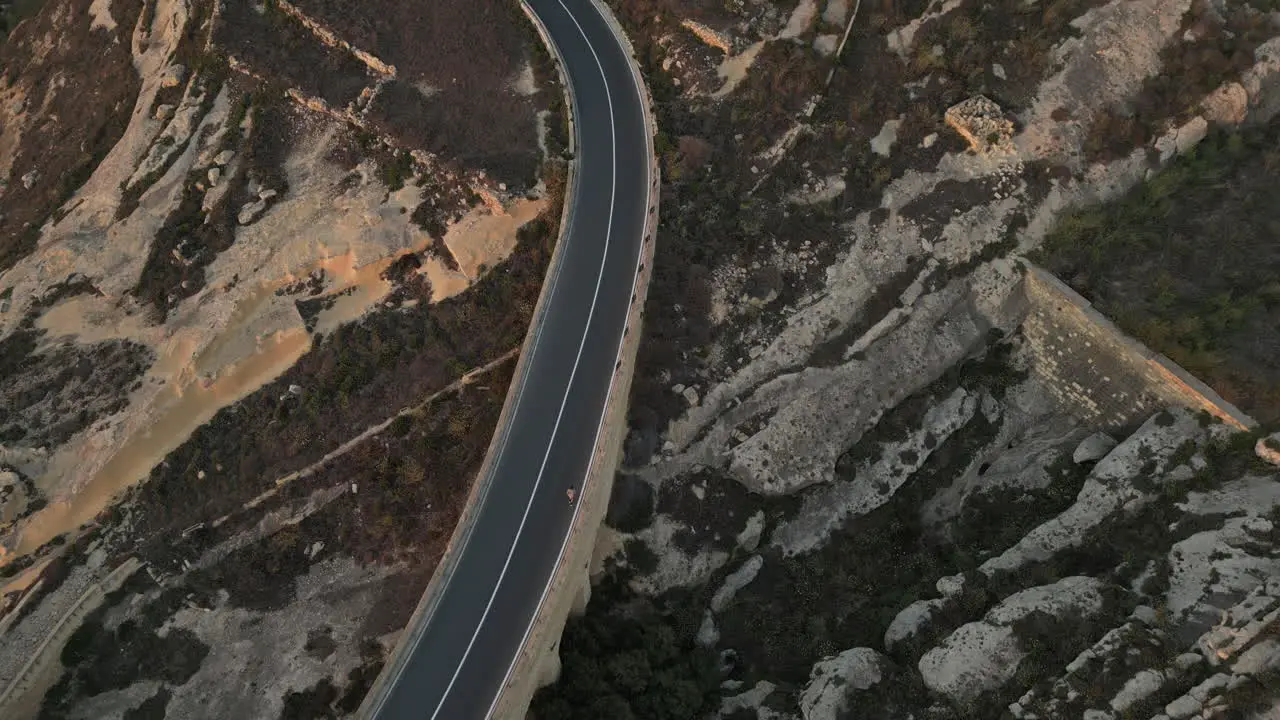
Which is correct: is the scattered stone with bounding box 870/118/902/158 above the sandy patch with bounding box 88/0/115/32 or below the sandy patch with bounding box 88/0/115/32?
below

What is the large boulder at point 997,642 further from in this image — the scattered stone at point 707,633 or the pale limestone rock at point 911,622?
the scattered stone at point 707,633

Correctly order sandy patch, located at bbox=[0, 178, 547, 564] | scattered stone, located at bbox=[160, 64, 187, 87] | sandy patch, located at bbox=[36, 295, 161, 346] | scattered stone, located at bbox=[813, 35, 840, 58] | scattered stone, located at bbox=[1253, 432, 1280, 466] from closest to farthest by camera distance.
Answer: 1. scattered stone, located at bbox=[1253, 432, 1280, 466]
2. sandy patch, located at bbox=[0, 178, 547, 564]
3. sandy patch, located at bbox=[36, 295, 161, 346]
4. scattered stone, located at bbox=[813, 35, 840, 58]
5. scattered stone, located at bbox=[160, 64, 187, 87]

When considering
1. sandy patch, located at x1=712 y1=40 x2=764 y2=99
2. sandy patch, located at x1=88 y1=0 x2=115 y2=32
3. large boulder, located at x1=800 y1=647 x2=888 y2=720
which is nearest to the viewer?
large boulder, located at x1=800 y1=647 x2=888 y2=720

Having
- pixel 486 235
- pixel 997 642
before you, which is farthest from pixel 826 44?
pixel 997 642

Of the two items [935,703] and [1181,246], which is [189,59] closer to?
[935,703]

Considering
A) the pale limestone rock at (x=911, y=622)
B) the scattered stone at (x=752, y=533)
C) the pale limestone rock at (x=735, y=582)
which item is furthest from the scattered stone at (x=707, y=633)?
the pale limestone rock at (x=911, y=622)

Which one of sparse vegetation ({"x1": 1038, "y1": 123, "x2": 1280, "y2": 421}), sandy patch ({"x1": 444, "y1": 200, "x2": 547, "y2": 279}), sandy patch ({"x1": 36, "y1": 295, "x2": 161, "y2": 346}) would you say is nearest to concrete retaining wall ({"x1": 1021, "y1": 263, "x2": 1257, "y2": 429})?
sparse vegetation ({"x1": 1038, "y1": 123, "x2": 1280, "y2": 421})

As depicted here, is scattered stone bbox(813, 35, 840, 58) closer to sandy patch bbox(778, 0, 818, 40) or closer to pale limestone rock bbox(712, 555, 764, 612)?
sandy patch bbox(778, 0, 818, 40)
